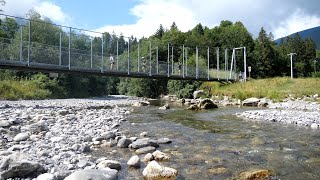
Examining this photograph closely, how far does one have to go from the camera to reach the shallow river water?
8789 mm

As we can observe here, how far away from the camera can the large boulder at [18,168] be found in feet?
24.5

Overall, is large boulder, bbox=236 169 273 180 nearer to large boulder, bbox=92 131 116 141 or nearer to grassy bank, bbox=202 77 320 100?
large boulder, bbox=92 131 116 141

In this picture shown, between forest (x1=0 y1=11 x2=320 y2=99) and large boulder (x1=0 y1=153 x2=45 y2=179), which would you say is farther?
forest (x1=0 y1=11 x2=320 y2=99)

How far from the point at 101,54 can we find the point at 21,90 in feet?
53.1

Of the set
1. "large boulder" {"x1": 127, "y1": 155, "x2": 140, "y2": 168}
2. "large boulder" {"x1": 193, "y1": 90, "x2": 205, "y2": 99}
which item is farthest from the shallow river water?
"large boulder" {"x1": 193, "y1": 90, "x2": 205, "y2": 99}

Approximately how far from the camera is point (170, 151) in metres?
11.2

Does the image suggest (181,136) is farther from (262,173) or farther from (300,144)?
(262,173)

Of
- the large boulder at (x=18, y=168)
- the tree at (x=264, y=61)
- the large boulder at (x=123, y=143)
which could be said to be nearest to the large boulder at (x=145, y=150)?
the large boulder at (x=123, y=143)

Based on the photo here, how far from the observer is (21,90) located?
45.2 metres

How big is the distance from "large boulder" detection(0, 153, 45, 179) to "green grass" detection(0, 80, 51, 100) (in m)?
35.9

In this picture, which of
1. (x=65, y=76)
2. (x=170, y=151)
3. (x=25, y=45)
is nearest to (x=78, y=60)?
(x=25, y=45)

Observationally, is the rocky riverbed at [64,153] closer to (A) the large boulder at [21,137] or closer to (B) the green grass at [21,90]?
(A) the large boulder at [21,137]

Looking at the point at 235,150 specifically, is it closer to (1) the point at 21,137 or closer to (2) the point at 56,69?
(1) the point at 21,137

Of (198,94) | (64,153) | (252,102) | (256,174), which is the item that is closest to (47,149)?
(64,153)
